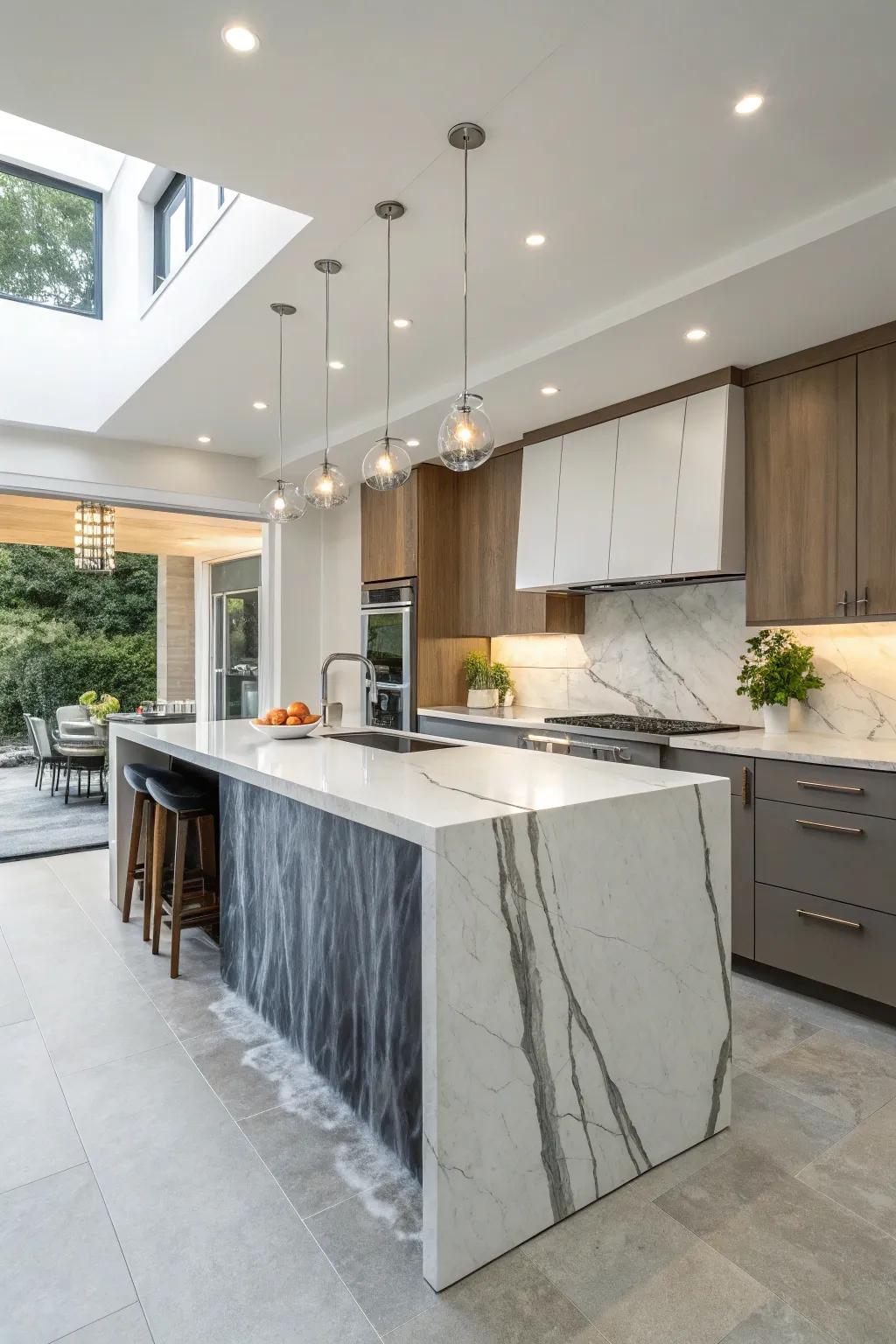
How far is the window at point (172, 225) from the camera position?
4078 millimetres

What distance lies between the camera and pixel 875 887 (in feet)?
8.84

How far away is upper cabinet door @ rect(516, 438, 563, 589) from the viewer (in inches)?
169

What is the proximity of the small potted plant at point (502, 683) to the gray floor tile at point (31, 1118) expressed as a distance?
3.25m

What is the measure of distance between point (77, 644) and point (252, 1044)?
9383 mm

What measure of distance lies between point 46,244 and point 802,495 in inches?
179

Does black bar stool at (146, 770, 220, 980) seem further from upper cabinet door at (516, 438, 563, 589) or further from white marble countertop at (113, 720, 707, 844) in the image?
upper cabinet door at (516, 438, 563, 589)

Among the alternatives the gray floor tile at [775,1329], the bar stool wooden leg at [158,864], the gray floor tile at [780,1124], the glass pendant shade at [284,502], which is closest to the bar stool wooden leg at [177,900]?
the bar stool wooden leg at [158,864]

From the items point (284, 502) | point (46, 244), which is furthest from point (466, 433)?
point (46, 244)

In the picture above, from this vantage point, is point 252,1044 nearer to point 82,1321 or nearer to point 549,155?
point 82,1321

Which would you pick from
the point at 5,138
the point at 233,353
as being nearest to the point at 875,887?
the point at 233,353

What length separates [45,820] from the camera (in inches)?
243

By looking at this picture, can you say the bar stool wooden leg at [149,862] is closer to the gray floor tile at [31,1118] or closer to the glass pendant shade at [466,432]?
the gray floor tile at [31,1118]

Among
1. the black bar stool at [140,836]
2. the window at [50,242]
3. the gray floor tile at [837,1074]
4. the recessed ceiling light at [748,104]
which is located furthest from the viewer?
the window at [50,242]

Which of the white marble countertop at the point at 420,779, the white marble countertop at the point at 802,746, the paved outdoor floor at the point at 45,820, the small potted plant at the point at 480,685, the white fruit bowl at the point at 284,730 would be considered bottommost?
the paved outdoor floor at the point at 45,820
